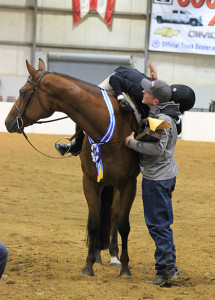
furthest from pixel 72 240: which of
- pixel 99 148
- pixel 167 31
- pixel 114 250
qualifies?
pixel 167 31

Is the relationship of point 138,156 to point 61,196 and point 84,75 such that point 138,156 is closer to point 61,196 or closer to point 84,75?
point 61,196

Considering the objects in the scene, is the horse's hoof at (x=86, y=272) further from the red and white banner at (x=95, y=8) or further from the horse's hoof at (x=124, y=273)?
the red and white banner at (x=95, y=8)

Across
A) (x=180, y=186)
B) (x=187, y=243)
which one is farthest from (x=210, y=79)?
(x=187, y=243)

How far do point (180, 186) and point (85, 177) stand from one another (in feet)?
20.4

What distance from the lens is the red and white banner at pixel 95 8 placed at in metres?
27.5

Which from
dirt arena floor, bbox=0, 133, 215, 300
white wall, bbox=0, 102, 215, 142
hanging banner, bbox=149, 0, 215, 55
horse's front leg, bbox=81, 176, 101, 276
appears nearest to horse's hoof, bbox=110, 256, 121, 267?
dirt arena floor, bbox=0, 133, 215, 300

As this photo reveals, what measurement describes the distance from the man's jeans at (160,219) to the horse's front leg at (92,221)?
0.62 m

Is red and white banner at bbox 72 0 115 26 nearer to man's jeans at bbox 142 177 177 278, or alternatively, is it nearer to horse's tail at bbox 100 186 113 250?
horse's tail at bbox 100 186 113 250

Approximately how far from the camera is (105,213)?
613cm

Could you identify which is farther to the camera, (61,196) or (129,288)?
(61,196)

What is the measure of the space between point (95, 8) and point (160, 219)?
2384cm

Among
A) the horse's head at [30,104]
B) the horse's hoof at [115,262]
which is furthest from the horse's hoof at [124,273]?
the horse's head at [30,104]

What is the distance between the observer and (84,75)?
93.7 ft

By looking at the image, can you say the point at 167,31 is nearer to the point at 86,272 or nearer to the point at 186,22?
the point at 186,22
